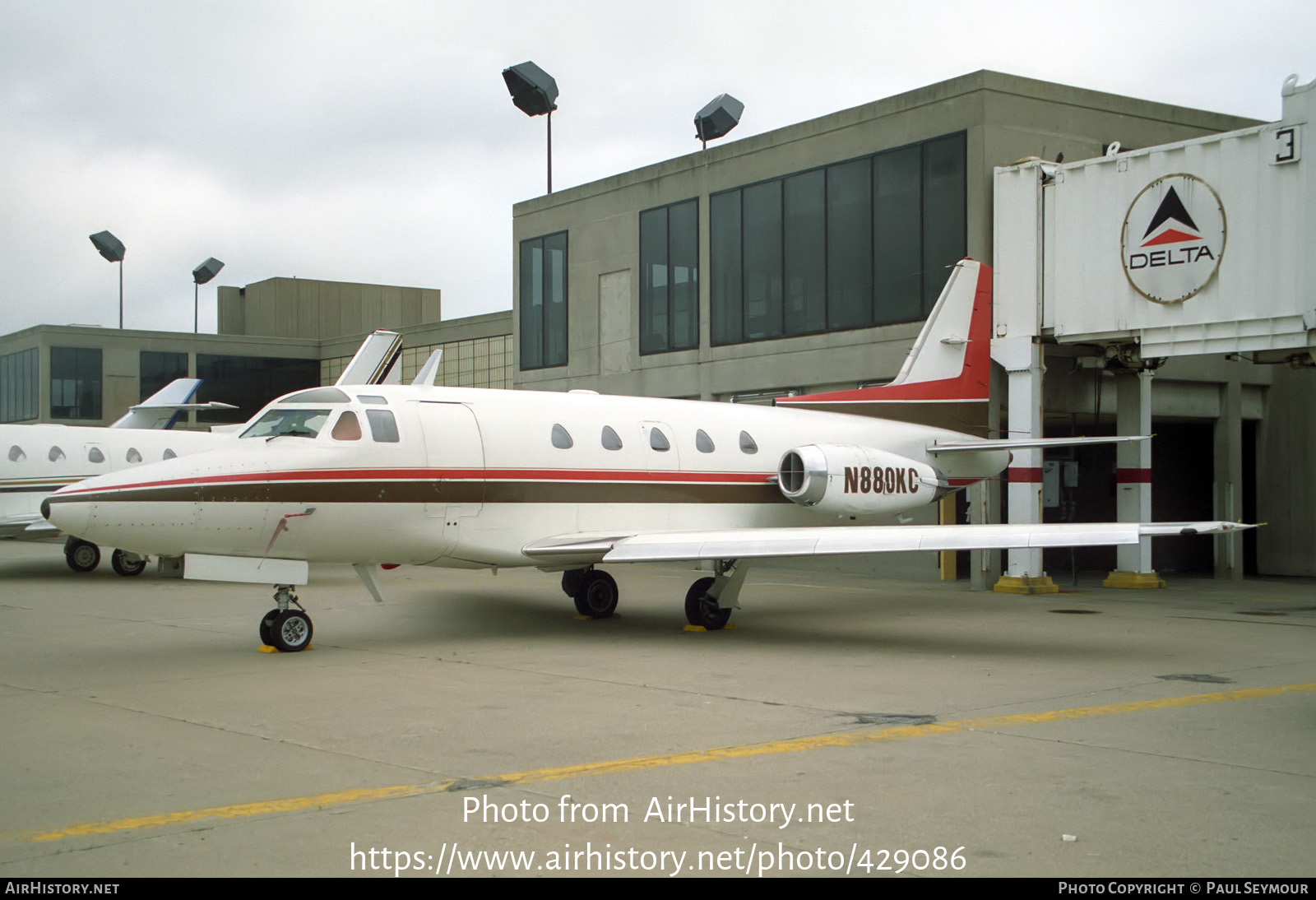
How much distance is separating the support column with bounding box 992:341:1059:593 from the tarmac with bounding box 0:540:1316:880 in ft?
14.4

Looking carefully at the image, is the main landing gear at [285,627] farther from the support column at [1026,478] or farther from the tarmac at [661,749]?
the support column at [1026,478]

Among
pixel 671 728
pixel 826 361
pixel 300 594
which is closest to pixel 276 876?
pixel 671 728

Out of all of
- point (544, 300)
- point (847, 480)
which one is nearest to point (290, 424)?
point (847, 480)

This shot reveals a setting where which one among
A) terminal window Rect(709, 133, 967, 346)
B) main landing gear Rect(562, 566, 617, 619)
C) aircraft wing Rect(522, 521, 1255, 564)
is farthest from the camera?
terminal window Rect(709, 133, 967, 346)

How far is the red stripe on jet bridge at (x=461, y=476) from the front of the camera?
12.2 meters

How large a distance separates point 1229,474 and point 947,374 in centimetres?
801

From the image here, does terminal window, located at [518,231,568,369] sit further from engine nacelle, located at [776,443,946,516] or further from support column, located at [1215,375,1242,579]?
support column, located at [1215,375,1242,579]

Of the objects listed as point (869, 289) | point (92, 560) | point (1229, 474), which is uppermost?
point (869, 289)

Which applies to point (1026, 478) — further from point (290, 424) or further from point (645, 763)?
point (645, 763)

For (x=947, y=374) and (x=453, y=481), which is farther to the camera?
(x=947, y=374)

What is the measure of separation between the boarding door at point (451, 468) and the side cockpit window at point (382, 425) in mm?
403

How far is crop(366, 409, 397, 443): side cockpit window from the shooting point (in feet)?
43.9

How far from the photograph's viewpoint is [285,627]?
12.8 metres

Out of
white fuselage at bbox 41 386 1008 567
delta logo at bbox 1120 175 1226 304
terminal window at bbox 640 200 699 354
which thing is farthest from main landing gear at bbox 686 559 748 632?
terminal window at bbox 640 200 699 354
